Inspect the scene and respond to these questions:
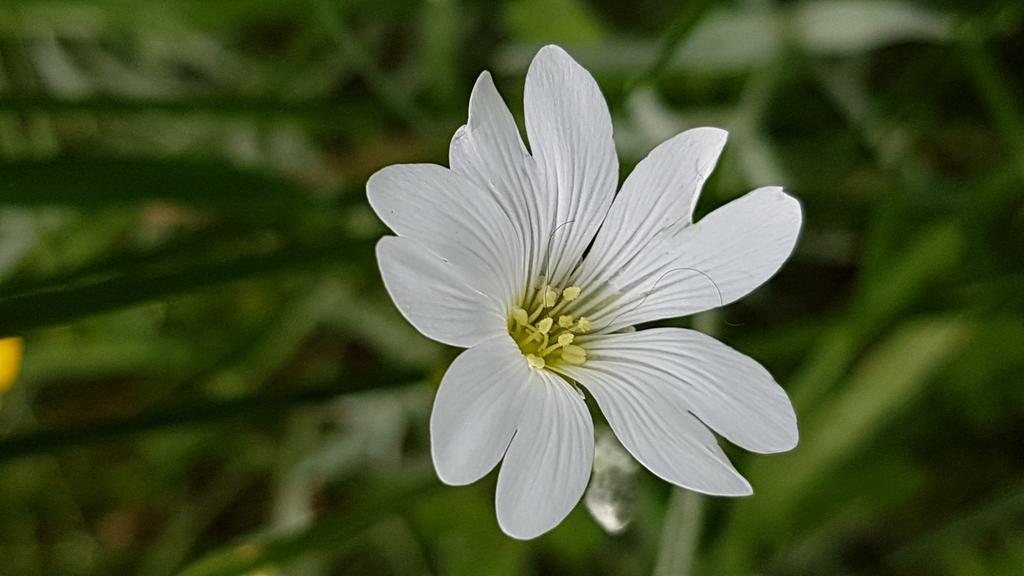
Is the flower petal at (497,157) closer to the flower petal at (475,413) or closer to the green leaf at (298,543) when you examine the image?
the flower petal at (475,413)

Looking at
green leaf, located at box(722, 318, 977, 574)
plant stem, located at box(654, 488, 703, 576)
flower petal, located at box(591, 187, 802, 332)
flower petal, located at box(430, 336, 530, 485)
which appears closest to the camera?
flower petal, located at box(430, 336, 530, 485)

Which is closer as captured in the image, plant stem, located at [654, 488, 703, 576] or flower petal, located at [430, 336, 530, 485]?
flower petal, located at [430, 336, 530, 485]

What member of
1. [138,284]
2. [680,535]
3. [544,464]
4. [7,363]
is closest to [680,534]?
[680,535]

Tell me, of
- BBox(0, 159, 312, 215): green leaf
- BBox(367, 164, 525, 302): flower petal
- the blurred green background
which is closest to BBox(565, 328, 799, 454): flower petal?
BBox(367, 164, 525, 302): flower petal

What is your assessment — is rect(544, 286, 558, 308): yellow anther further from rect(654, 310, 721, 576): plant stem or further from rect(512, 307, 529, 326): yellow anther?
rect(654, 310, 721, 576): plant stem

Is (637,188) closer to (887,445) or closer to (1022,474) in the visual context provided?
(887,445)

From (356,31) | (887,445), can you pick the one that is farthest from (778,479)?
(356,31)

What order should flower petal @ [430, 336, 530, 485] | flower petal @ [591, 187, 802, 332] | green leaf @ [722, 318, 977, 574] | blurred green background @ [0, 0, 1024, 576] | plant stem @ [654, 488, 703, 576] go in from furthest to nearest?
green leaf @ [722, 318, 977, 574] < blurred green background @ [0, 0, 1024, 576] < plant stem @ [654, 488, 703, 576] < flower petal @ [591, 187, 802, 332] < flower petal @ [430, 336, 530, 485]

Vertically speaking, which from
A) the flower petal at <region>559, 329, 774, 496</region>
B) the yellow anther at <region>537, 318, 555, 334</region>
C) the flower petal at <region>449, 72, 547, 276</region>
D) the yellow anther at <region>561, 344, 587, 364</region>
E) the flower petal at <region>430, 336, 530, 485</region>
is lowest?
the yellow anther at <region>561, 344, 587, 364</region>
